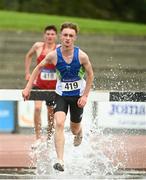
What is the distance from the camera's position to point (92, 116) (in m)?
14.7

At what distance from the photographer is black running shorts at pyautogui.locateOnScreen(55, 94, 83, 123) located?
432 inches

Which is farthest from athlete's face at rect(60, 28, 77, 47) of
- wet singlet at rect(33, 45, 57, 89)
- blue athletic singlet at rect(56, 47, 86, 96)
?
wet singlet at rect(33, 45, 57, 89)

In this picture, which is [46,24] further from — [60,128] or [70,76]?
[60,128]

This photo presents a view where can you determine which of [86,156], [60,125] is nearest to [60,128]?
[60,125]

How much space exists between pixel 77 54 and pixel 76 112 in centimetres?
96

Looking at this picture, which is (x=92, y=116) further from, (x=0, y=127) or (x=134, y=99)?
(x=0, y=127)

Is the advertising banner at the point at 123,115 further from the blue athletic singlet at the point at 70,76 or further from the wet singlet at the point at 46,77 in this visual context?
the blue athletic singlet at the point at 70,76

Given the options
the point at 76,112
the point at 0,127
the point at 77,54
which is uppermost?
the point at 77,54

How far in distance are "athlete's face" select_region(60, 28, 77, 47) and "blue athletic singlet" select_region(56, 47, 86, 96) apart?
20 cm

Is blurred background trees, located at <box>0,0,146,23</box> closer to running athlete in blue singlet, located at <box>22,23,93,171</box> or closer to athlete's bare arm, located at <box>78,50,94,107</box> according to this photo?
running athlete in blue singlet, located at <box>22,23,93,171</box>

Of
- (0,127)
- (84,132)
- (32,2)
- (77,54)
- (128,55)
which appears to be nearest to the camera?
(77,54)

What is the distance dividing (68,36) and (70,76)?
2.02 feet

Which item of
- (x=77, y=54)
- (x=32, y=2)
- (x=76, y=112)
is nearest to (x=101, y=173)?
(x=76, y=112)

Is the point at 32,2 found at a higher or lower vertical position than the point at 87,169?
higher
